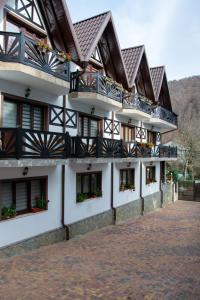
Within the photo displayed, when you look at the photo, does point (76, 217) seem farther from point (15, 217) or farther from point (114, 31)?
point (114, 31)

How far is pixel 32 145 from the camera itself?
34.8ft

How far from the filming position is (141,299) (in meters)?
7.85

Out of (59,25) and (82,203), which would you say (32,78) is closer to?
(59,25)

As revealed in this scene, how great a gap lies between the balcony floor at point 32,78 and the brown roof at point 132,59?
8648 mm

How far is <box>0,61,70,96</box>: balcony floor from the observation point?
32.2ft

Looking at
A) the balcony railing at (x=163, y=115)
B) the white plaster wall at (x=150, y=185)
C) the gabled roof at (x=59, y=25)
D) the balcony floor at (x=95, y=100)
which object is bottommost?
the white plaster wall at (x=150, y=185)

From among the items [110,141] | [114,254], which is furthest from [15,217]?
[110,141]

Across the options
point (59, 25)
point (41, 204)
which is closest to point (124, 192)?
point (41, 204)

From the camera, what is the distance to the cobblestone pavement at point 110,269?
8.20 metres

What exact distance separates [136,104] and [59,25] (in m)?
7.52

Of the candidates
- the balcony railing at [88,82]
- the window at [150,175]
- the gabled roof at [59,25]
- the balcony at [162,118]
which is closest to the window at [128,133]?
the balcony at [162,118]

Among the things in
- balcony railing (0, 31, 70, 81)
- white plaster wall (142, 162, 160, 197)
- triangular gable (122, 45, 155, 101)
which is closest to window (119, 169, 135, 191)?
white plaster wall (142, 162, 160, 197)

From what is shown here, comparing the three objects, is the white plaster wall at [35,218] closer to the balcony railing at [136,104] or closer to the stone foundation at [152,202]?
the balcony railing at [136,104]

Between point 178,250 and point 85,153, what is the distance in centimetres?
578
